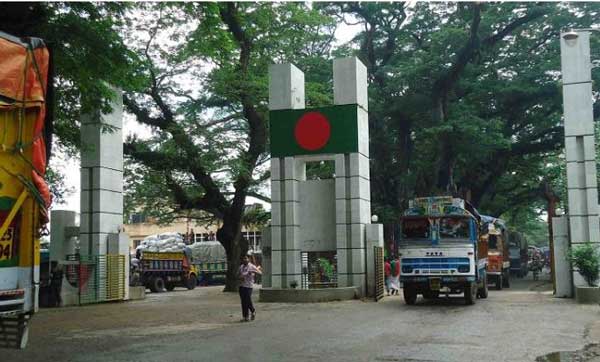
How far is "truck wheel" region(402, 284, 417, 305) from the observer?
19.2 metres

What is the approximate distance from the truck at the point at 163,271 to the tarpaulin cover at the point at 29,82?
92.8 ft

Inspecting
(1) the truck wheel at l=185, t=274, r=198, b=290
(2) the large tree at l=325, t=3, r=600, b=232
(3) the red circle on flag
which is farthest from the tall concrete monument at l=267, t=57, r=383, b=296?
(1) the truck wheel at l=185, t=274, r=198, b=290

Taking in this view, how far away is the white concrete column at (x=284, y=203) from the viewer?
22781 mm

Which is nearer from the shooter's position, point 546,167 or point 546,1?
point 546,1

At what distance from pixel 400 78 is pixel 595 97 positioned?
10162mm

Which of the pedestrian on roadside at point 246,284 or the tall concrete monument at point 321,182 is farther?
the tall concrete monument at point 321,182

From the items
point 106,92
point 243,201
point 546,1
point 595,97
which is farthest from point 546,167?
point 106,92

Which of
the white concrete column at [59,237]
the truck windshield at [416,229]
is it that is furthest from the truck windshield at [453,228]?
the white concrete column at [59,237]

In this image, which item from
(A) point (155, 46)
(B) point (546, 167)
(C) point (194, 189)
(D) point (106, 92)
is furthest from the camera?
(B) point (546, 167)

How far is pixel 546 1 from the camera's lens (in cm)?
3234

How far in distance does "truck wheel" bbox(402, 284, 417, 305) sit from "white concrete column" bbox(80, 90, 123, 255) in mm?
11492

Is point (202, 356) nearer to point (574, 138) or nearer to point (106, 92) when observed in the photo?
point (106, 92)

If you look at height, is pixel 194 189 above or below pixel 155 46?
below

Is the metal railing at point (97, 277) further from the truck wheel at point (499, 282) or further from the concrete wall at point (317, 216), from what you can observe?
the truck wheel at point (499, 282)
